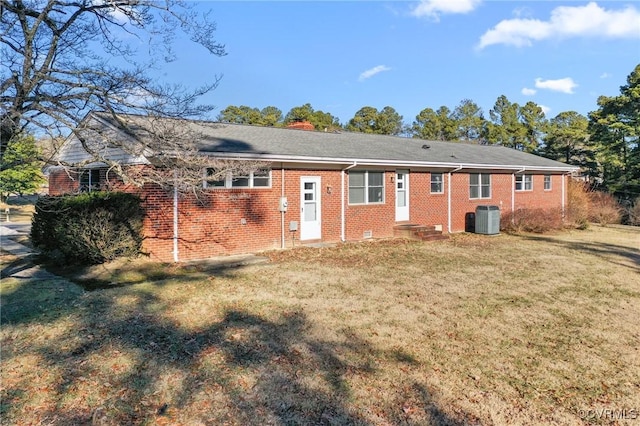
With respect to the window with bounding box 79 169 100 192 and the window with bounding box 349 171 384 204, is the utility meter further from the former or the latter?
the window with bounding box 79 169 100 192

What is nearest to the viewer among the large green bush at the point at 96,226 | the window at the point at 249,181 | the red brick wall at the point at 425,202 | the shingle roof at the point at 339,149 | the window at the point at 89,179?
the large green bush at the point at 96,226

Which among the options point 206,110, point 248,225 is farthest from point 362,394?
A: point 248,225

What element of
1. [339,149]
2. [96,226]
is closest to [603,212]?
[339,149]

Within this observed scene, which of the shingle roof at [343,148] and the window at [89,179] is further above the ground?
the shingle roof at [343,148]

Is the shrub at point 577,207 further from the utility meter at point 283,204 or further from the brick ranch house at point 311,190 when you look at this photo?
the utility meter at point 283,204

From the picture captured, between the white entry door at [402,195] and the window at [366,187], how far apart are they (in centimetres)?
88

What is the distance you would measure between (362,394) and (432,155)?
13.8 metres

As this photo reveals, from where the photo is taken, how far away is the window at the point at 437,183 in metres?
15.8

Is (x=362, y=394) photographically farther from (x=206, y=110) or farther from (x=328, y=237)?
(x=328, y=237)

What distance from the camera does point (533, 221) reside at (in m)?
16.3

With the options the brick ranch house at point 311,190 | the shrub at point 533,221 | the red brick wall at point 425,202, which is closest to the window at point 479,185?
the brick ranch house at point 311,190

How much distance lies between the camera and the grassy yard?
3635 millimetres

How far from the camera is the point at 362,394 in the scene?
12.7ft

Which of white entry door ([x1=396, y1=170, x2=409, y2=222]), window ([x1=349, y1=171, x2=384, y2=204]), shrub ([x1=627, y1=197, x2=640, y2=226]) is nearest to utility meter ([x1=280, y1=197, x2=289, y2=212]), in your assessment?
window ([x1=349, y1=171, x2=384, y2=204])
